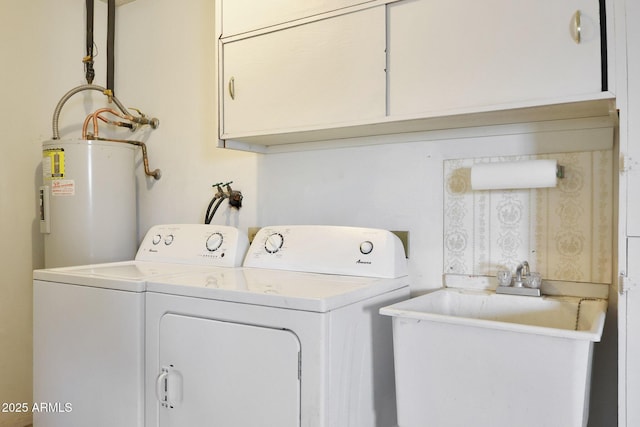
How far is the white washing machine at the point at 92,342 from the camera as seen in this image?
63.9 inches

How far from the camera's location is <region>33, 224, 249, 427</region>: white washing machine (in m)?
1.62

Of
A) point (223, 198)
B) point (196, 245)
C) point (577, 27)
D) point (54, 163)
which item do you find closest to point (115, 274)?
point (196, 245)

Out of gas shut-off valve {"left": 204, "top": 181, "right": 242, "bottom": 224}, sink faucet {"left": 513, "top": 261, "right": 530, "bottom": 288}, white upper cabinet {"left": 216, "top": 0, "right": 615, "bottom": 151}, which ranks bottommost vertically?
sink faucet {"left": 513, "top": 261, "right": 530, "bottom": 288}

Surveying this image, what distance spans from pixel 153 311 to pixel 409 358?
83cm

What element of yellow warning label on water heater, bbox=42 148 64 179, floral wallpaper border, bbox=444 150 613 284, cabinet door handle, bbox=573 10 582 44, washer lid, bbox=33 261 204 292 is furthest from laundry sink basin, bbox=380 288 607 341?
yellow warning label on water heater, bbox=42 148 64 179

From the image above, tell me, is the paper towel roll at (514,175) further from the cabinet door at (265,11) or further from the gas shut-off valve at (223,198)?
the gas shut-off valve at (223,198)

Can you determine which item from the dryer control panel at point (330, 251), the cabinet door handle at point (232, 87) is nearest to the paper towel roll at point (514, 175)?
the dryer control panel at point (330, 251)

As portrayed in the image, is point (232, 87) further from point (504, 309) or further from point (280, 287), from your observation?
point (504, 309)

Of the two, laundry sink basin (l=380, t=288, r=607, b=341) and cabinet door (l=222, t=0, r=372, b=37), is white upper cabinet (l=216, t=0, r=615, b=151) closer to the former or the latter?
cabinet door (l=222, t=0, r=372, b=37)

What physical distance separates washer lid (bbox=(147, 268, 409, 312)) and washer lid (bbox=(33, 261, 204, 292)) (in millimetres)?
77

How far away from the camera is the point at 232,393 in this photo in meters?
1.43

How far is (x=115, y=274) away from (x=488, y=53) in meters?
1.45

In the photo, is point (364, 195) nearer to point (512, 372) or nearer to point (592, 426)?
point (512, 372)

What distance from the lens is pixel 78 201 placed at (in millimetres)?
2379
